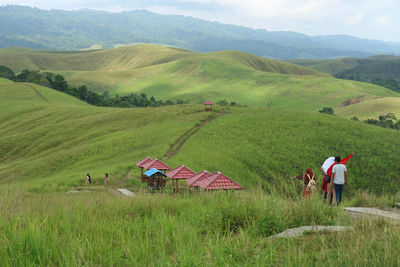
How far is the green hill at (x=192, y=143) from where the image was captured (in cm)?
4559

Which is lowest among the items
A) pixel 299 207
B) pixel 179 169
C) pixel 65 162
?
pixel 65 162

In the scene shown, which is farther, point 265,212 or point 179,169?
point 179,169

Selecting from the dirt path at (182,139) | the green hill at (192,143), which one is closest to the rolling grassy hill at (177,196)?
the green hill at (192,143)

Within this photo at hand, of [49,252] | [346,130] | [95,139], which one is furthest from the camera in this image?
[346,130]

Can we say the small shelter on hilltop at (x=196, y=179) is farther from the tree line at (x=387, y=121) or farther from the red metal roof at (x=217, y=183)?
the tree line at (x=387, y=121)

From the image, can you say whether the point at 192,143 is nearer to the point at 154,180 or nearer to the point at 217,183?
the point at 154,180

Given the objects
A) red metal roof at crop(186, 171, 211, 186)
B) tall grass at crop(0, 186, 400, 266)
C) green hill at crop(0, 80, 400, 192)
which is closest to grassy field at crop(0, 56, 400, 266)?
tall grass at crop(0, 186, 400, 266)

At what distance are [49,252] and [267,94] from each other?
19111cm

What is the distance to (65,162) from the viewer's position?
48.1 metres

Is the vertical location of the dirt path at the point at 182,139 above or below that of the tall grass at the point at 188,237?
below

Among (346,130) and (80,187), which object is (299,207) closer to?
(80,187)

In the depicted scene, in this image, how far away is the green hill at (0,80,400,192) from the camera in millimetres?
45594

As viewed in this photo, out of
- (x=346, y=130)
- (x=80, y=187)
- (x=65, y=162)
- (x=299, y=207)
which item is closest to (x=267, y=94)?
(x=346, y=130)

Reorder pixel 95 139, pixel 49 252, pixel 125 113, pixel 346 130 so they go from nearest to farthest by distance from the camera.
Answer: pixel 49 252, pixel 95 139, pixel 346 130, pixel 125 113
